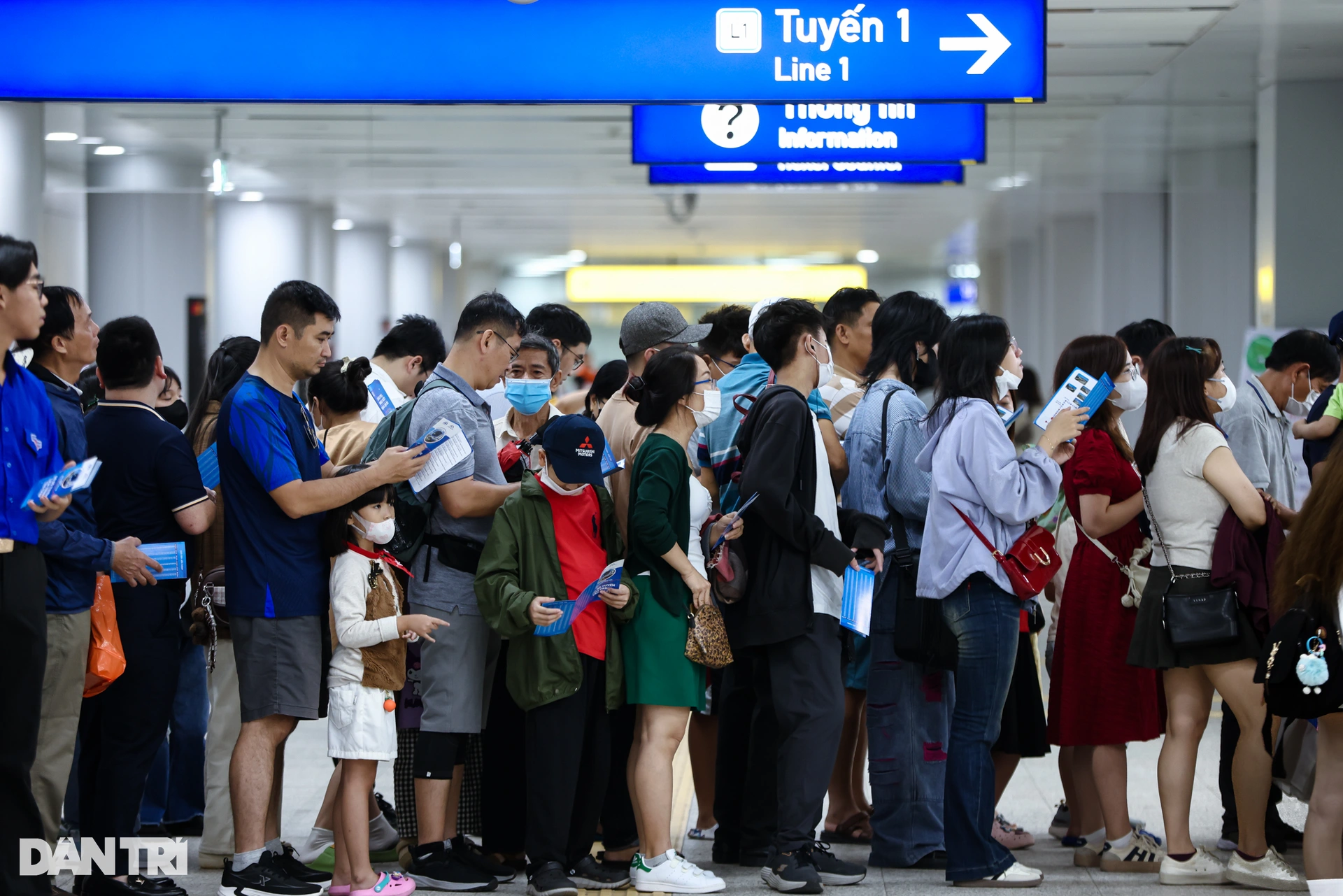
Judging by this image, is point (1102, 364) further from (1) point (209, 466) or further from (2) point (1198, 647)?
(1) point (209, 466)

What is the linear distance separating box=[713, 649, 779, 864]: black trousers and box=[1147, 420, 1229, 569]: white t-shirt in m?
1.32

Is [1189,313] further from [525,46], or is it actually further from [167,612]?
[167,612]

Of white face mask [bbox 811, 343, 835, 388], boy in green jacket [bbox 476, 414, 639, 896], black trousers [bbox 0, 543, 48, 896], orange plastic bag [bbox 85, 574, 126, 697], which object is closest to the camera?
black trousers [bbox 0, 543, 48, 896]

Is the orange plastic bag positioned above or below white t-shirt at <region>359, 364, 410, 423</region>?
below

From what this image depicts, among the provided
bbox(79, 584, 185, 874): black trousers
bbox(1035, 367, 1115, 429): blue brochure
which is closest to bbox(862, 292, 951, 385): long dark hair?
bbox(1035, 367, 1115, 429): blue brochure

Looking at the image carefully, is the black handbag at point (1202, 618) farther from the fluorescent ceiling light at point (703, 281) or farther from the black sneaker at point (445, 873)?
the fluorescent ceiling light at point (703, 281)

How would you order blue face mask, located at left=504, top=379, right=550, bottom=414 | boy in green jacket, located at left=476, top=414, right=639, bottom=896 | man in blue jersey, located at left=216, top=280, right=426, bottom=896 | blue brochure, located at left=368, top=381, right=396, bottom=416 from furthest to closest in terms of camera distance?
blue brochure, located at left=368, top=381, right=396, bottom=416, blue face mask, located at left=504, top=379, right=550, bottom=414, boy in green jacket, located at left=476, top=414, right=639, bottom=896, man in blue jersey, located at left=216, top=280, right=426, bottom=896

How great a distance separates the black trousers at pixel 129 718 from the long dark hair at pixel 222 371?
84cm

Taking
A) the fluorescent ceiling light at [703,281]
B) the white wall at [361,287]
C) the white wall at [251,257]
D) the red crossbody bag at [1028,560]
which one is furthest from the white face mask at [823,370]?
the fluorescent ceiling light at [703,281]

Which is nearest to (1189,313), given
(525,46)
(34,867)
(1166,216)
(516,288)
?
(1166,216)

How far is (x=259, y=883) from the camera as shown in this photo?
3848 millimetres

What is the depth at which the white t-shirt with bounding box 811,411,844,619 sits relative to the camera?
Result: 416cm

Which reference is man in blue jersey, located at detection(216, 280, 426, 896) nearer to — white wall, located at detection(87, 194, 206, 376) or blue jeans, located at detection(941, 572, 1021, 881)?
blue jeans, located at detection(941, 572, 1021, 881)

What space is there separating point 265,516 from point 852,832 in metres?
2.32
